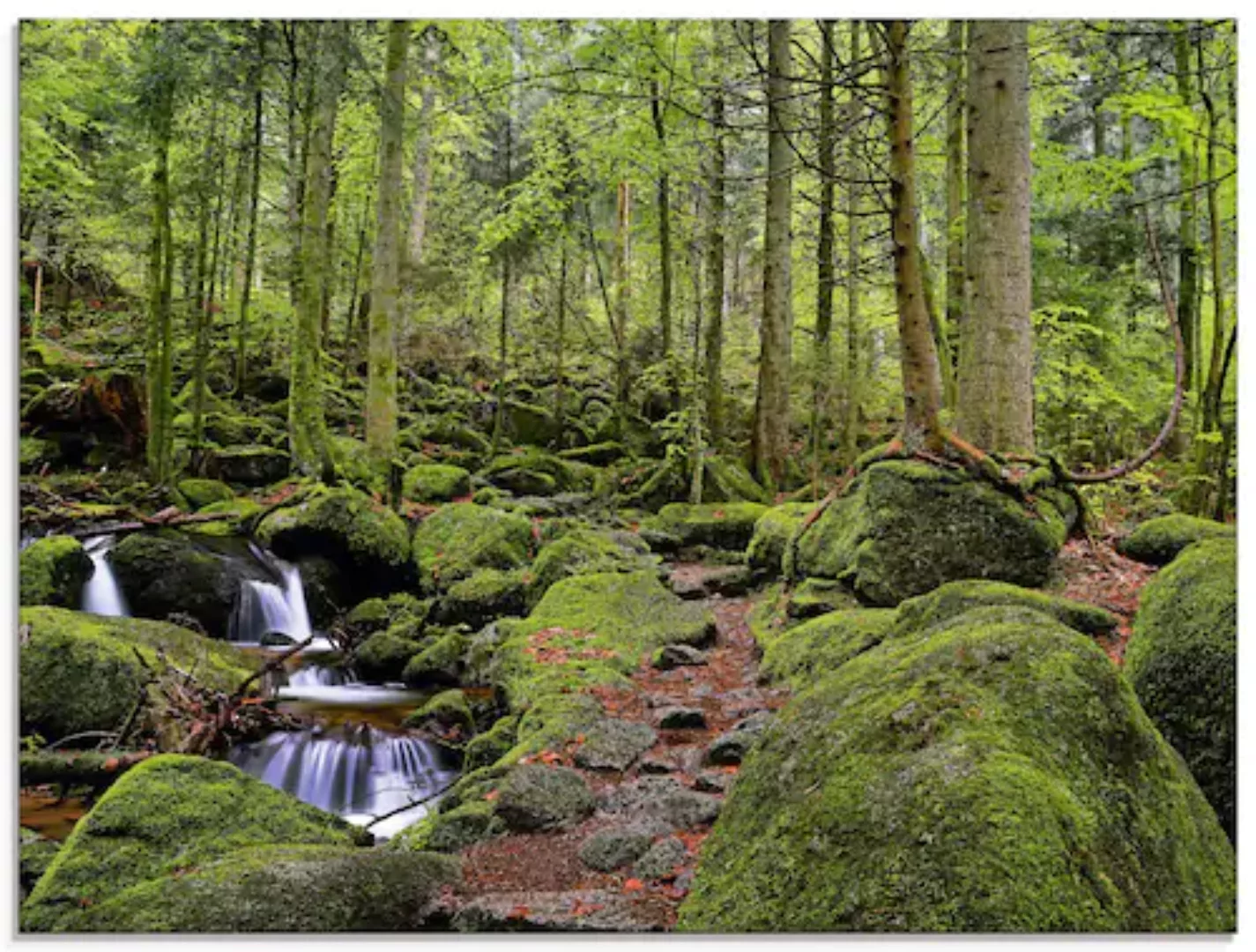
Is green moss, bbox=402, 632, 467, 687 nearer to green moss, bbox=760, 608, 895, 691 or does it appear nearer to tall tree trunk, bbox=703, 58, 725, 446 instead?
green moss, bbox=760, 608, 895, 691

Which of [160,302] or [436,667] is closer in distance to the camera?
[436,667]

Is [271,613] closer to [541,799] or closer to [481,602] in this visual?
[481,602]

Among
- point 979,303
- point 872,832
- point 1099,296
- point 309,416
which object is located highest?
point 1099,296

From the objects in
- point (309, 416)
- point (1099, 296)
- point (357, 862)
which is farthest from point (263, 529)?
point (1099, 296)

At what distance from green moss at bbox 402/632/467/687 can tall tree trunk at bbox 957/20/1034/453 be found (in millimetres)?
3812

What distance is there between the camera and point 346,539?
788 centimetres

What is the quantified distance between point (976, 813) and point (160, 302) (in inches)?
337

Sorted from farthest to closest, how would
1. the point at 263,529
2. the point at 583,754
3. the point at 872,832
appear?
the point at 263,529 → the point at 583,754 → the point at 872,832

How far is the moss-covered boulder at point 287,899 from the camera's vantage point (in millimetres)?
2447

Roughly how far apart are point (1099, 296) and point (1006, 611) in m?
9.53

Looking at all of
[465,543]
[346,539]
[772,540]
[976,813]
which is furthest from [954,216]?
[976,813]

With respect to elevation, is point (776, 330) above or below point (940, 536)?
above

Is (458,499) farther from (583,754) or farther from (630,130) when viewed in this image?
(583,754)

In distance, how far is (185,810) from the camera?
3094mm
